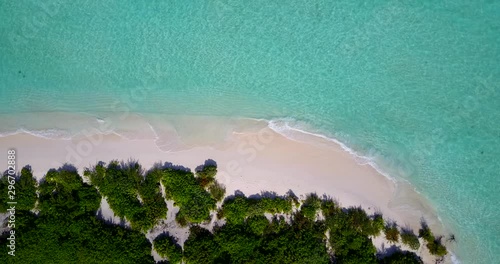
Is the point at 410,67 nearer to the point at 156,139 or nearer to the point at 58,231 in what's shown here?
the point at 156,139

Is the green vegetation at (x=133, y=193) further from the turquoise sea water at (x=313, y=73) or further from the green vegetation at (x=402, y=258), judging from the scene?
the green vegetation at (x=402, y=258)

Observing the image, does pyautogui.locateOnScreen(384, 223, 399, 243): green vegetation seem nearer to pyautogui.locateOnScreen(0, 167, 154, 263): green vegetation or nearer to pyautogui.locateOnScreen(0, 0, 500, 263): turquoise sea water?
pyautogui.locateOnScreen(0, 0, 500, 263): turquoise sea water

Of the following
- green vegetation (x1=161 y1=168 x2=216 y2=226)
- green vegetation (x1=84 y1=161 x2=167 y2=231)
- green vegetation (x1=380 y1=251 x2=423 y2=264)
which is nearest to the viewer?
green vegetation (x1=380 y1=251 x2=423 y2=264)

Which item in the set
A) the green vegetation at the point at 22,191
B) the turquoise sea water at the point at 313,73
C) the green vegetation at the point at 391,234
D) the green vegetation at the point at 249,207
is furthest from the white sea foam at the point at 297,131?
the green vegetation at the point at 22,191

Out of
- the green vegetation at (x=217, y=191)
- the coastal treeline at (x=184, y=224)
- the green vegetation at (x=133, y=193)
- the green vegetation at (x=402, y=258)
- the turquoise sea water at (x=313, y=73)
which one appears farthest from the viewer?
the turquoise sea water at (x=313, y=73)

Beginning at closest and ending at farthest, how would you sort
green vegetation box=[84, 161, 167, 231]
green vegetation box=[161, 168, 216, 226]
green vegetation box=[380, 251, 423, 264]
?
green vegetation box=[380, 251, 423, 264]
green vegetation box=[161, 168, 216, 226]
green vegetation box=[84, 161, 167, 231]

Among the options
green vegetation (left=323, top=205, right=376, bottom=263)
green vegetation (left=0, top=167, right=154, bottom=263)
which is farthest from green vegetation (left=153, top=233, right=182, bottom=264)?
green vegetation (left=323, top=205, right=376, bottom=263)

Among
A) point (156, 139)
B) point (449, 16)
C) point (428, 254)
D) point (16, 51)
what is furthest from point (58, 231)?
point (449, 16)
